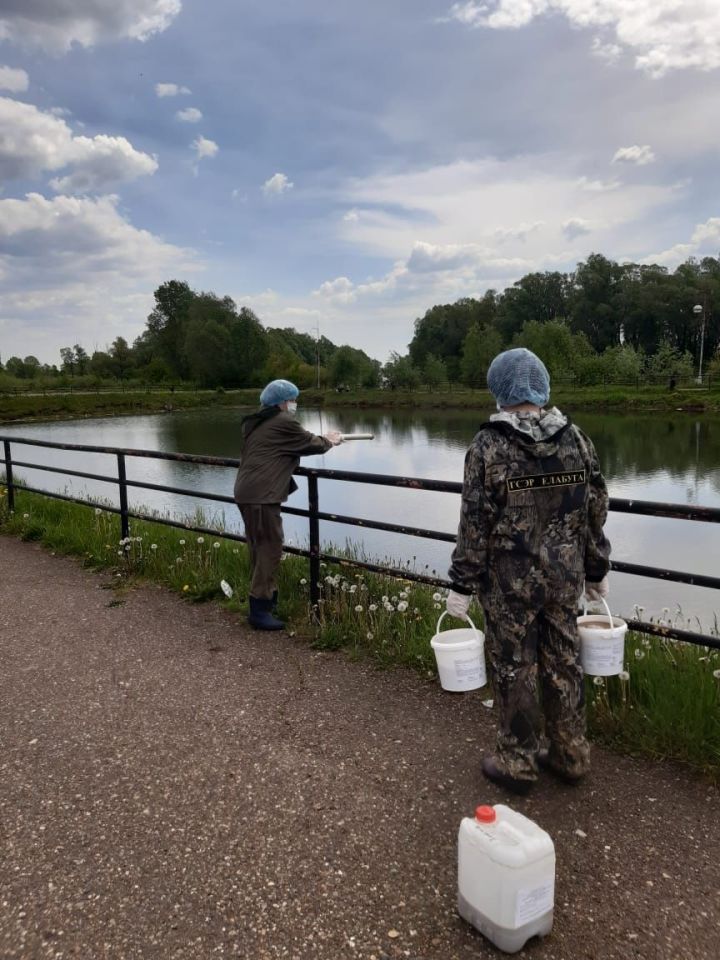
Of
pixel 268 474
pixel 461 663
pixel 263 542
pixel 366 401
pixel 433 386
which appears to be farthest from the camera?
pixel 433 386

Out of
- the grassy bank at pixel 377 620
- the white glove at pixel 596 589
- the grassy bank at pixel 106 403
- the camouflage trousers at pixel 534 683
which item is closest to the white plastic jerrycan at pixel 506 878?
the camouflage trousers at pixel 534 683

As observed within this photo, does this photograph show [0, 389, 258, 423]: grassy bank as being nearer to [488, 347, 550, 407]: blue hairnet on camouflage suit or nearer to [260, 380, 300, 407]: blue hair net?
[260, 380, 300, 407]: blue hair net

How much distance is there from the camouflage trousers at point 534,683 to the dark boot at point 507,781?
21mm

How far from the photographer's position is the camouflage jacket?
2764 mm

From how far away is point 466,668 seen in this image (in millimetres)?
3023

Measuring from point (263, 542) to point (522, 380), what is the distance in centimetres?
258

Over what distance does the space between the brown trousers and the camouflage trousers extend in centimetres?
225

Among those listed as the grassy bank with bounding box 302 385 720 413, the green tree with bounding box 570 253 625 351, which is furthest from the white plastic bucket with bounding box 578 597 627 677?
the green tree with bounding box 570 253 625 351

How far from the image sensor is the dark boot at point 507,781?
115 inches

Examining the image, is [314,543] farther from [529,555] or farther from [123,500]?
[123,500]

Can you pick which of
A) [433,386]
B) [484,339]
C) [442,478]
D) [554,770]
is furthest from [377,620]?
[484,339]

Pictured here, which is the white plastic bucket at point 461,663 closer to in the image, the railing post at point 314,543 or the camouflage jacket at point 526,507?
the camouflage jacket at point 526,507

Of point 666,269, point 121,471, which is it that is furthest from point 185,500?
point 666,269

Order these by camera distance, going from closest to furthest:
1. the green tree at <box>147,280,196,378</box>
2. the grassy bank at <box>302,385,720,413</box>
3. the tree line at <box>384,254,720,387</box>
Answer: the grassy bank at <box>302,385,720,413</box> → the tree line at <box>384,254,720,387</box> → the green tree at <box>147,280,196,378</box>
